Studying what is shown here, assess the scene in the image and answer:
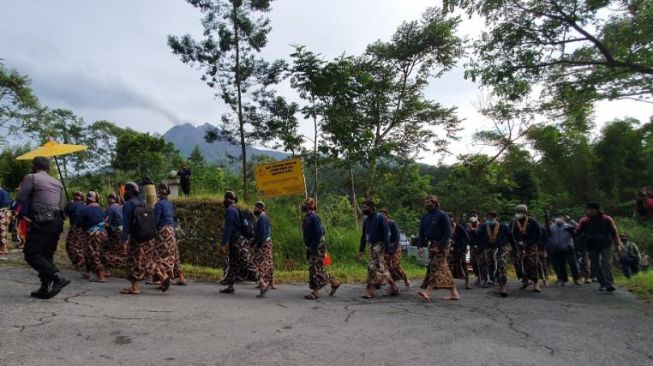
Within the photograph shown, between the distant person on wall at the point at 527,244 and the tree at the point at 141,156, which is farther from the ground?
the tree at the point at 141,156

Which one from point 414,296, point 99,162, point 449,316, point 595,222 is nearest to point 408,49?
point 595,222

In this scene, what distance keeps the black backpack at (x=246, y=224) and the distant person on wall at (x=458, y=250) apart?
5.26 m

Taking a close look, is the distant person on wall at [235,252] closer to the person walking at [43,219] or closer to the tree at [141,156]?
the person walking at [43,219]

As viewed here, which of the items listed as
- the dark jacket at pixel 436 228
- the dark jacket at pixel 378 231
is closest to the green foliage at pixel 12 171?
the dark jacket at pixel 378 231

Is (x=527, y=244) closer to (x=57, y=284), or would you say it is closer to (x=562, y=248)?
(x=562, y=248)

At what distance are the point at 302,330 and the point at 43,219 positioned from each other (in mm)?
3938

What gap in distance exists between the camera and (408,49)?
19.1 m

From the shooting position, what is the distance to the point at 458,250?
483 inches

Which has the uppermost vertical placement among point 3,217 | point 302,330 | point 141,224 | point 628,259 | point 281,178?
point 281,178

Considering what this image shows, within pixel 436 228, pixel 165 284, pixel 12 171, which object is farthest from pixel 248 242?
pixel 12 171

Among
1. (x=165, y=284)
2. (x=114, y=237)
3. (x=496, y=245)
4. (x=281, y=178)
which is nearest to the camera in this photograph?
(x=165, y=284)

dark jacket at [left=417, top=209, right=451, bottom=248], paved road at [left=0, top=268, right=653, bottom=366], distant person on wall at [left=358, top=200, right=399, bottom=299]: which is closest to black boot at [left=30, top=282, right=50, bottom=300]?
paved road at [left=0, top=268, right=653, bottom=366]

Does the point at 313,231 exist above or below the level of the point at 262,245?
above

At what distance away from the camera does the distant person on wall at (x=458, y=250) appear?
11828 millimetres
